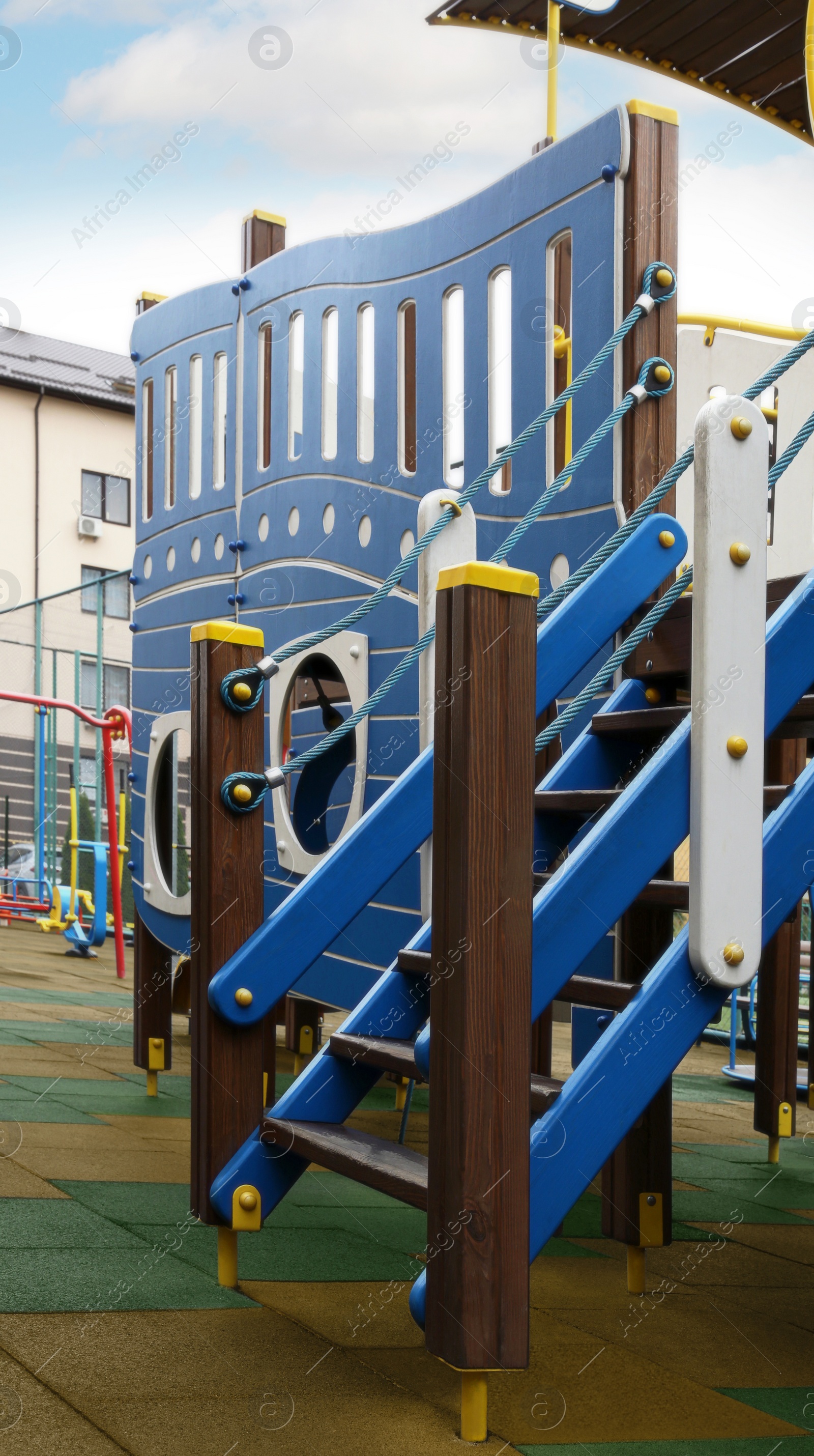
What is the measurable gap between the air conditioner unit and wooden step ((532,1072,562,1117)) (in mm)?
20545

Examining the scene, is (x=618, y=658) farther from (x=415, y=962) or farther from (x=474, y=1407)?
(x=474, y=1407)

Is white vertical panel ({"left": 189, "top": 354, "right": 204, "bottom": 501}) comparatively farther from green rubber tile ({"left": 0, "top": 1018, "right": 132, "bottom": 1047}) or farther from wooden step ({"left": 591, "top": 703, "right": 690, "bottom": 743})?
wooden step ({"left": 591, "top": 703, "right": 690, "bottom": 743})

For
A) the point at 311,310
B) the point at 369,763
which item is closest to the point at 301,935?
the point at 369,763

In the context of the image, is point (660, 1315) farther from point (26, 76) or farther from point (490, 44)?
point (490, 44)

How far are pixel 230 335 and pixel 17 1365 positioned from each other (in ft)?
12.4

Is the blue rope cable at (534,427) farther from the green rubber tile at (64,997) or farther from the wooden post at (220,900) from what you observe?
the green rubber tile at (64,997)

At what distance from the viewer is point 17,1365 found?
202cm

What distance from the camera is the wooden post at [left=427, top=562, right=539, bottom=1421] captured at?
6.29 feet

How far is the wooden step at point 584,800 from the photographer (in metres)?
2.55

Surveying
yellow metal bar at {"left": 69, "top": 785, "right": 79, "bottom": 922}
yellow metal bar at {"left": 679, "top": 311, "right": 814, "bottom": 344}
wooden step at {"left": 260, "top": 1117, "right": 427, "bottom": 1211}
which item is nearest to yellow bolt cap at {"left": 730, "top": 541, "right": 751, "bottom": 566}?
wooden step at {"left": 260, "top": 1117, "right": 427, "bottom": 1211}

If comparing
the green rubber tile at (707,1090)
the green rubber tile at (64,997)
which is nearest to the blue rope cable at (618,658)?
the green rubber tile at (707,1090)

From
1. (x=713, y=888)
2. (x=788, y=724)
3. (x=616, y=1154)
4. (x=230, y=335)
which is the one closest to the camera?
(x=713, y=888)

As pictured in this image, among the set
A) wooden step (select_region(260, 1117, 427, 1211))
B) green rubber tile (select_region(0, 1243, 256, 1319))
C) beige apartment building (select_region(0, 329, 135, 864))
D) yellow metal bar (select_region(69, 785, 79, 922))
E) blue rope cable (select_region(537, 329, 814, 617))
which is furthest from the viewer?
beige apartment building (select_region(0, 329, 135, 864))

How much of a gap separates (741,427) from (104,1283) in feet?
6.33
